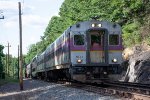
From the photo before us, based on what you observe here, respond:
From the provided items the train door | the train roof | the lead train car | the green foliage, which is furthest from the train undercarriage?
the green foliage

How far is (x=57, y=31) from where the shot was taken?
8988cm

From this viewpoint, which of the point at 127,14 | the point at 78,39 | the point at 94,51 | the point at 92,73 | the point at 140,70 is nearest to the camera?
the point at 94,51

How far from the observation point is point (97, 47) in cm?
2289

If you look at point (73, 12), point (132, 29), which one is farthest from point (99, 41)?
point (73, 12)

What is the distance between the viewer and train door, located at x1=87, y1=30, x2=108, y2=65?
75.0 feet

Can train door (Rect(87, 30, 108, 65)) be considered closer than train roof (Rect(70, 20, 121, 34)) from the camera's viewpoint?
Yes

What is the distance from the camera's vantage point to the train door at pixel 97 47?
2286 cm

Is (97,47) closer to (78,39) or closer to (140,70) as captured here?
(78,39)

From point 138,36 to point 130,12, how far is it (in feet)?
18.8

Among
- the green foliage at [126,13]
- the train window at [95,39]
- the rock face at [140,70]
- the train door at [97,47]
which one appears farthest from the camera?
the green foliage at [126,13]

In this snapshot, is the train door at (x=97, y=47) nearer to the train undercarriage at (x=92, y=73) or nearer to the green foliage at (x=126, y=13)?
the train undercarriage at (x=92, y=73)

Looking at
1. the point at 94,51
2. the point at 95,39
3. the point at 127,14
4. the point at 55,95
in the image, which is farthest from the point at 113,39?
the point at 127,14

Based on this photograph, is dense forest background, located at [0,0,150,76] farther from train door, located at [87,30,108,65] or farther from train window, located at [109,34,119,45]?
train door, located at [87,30,108,65]

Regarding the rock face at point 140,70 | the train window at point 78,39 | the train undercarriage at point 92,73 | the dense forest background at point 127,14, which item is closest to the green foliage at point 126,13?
the dense forest background at point 127,14
